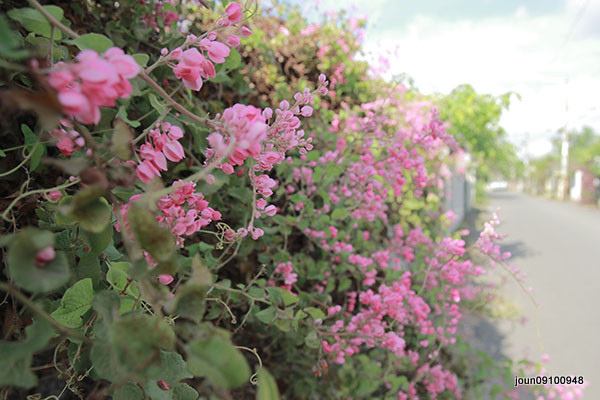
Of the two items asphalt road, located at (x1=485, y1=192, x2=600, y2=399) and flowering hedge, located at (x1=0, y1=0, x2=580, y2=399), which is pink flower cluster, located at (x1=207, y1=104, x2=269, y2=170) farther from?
asphalt road, located at (x1=485, y1=192, x2=600, y2=399)

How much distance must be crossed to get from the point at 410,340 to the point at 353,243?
0.72 m

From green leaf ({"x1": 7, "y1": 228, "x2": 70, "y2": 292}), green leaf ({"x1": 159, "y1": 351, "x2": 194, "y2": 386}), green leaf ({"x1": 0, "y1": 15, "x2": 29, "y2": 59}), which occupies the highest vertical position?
green leaf ({"x1": 0, "y1": 15, "x2": 29, "y2": 59})

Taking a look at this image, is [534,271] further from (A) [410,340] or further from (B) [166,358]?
(B) [166,358]

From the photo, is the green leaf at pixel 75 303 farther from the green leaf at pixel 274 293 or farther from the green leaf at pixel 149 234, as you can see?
the green leaf at pixel 274 293

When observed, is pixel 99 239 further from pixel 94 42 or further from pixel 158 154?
pixel 94 42

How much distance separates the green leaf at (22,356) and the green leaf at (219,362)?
143 mm

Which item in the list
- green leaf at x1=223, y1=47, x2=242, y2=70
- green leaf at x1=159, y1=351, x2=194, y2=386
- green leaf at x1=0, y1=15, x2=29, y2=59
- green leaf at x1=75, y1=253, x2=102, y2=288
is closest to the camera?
green leaf at x1=0, y1=15, x2=29, y2=59

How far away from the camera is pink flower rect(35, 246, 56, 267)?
1.13 feet

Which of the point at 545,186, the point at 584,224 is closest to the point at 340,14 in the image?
the point at 584,224

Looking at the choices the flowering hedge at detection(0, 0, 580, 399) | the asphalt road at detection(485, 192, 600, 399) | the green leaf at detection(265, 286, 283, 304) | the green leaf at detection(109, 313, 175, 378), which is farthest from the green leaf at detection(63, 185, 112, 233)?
the asphalt road at detection(485, 192, 600, 399)

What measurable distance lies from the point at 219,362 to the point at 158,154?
0.34 meters

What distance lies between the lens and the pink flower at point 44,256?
0.34 meters

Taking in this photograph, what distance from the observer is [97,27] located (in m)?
1.25

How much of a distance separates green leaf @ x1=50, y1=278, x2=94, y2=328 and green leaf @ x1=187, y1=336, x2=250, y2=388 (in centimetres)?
37
